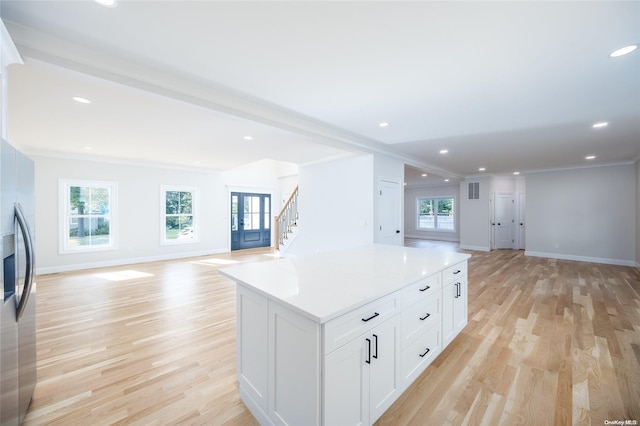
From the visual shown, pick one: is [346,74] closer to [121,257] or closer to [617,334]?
[617,334]

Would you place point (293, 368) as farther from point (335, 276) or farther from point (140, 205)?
point (140, 205)

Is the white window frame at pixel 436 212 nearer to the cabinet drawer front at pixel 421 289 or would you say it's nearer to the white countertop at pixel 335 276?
the white countertop at pixel 335 276

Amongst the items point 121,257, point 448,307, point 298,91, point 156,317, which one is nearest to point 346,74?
point 298,91

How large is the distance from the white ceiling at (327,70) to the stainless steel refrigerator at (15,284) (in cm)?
104

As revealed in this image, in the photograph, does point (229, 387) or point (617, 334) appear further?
point (617, 334)

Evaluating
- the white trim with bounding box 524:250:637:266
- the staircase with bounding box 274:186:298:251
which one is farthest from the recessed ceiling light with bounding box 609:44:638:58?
the white trim with bounding box 524:250:637:266

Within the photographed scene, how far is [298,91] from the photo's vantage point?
2762 mm

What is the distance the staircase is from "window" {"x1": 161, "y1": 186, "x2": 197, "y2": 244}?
249 cm

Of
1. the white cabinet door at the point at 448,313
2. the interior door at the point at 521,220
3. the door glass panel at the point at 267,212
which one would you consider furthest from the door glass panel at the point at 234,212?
the interior door at the point at 521,220

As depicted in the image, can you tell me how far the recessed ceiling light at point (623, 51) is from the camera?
78.0 inches

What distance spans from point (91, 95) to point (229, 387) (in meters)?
3.26

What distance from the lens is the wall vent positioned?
29.6 feet

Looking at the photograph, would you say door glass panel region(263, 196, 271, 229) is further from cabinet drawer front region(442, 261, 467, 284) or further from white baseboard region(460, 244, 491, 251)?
cabinet drawer front region(442, 261, 467, 284)

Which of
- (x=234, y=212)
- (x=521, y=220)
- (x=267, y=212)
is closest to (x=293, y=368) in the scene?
(x=234, y=212)
